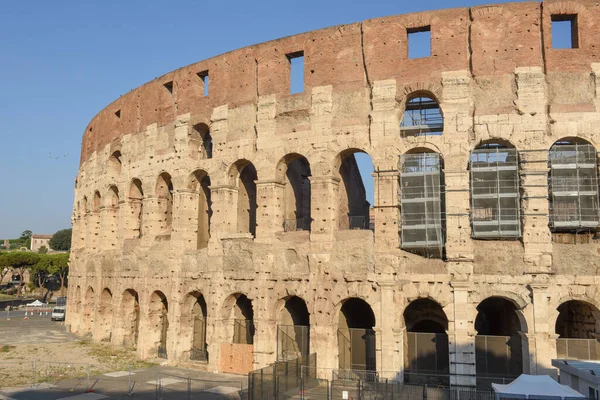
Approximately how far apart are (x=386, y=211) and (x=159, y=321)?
1223 centimetres

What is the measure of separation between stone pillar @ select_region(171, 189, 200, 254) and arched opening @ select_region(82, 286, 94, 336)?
10.4m

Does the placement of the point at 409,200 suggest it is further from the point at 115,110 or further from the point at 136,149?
the point at 115,110

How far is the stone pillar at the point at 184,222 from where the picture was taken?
78.0 ft

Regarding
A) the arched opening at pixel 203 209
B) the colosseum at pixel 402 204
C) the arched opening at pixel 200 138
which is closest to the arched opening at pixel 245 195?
the colosseum at pixel 402 204

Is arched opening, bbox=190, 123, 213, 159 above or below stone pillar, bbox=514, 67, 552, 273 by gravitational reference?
above

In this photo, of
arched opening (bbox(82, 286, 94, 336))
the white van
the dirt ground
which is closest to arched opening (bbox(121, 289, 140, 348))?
the dirt ground

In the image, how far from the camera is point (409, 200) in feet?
61.3

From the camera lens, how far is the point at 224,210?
880 inches

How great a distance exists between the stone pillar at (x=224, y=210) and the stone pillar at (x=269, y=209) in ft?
5.53

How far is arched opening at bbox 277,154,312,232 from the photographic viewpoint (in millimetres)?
21956

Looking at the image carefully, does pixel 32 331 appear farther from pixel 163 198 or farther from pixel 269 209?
pixel 269 209

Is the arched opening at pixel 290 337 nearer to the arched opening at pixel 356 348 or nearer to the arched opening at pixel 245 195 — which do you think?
the arched opening at pixel 356 348

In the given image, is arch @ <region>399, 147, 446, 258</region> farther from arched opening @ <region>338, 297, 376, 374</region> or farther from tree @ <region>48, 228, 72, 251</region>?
tree @ <region>48, 228, 72, 251</region>

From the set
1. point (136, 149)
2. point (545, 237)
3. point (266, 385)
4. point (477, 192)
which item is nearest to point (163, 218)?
point (136, 149)
